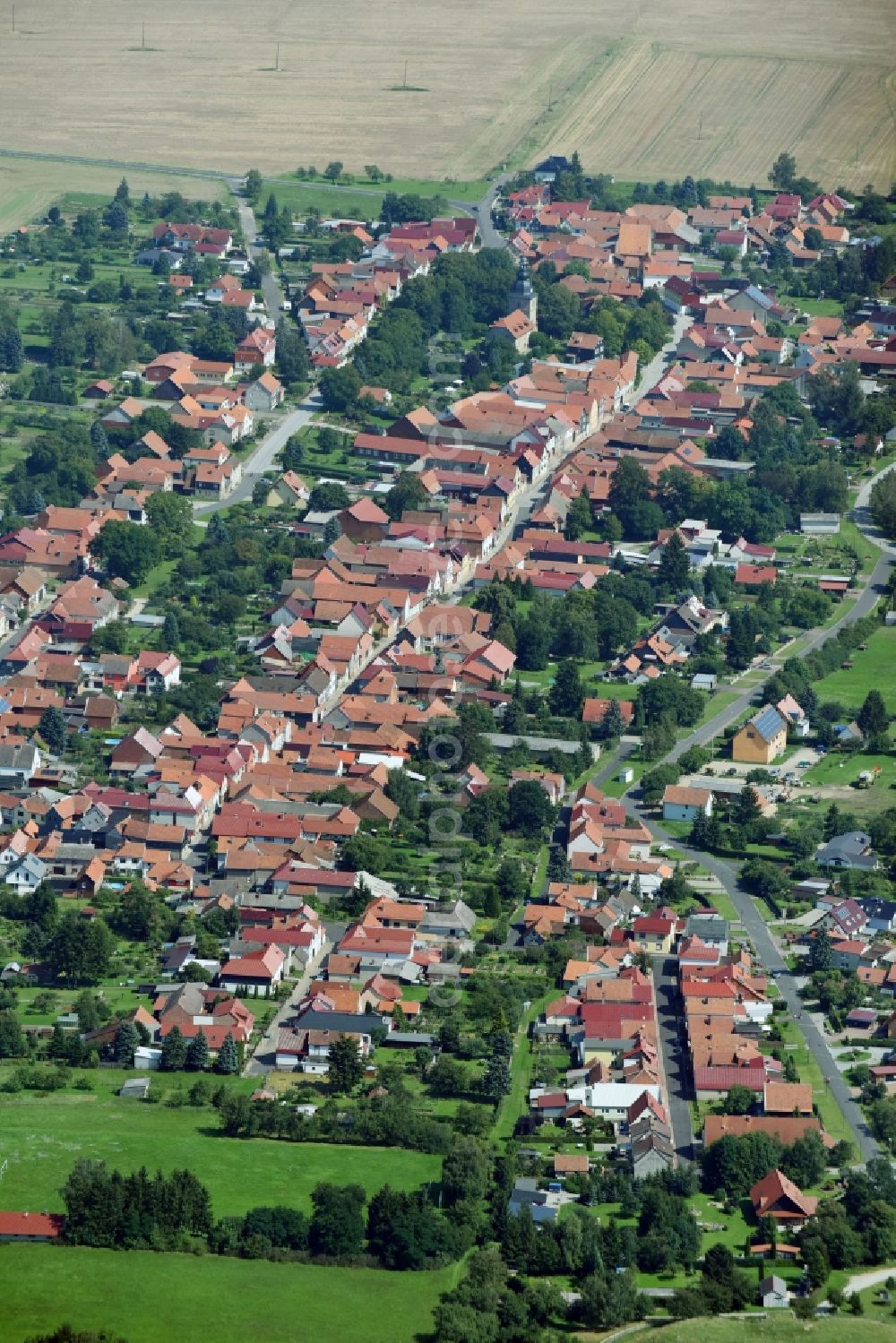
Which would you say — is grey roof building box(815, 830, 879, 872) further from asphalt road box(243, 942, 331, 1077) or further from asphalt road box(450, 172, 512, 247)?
asphalt road box(450, 172, 512, 247)

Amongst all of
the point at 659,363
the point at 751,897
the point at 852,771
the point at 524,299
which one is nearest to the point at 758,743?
the point at 852,771

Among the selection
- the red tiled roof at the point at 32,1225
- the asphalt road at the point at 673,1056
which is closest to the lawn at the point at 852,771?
the asphalt road at the point at 673,1056

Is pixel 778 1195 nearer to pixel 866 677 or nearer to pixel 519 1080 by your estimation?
pixel 519 1080

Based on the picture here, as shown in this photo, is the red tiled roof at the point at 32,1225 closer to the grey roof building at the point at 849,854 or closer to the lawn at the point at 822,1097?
the lawn at the point at 822,1097

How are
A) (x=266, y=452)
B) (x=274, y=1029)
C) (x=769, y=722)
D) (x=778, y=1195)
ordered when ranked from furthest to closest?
1. (x=266, y=452)
2. (x=769, y=722)
3. (x=274, y=1029)
4. (x=778, y=1195)

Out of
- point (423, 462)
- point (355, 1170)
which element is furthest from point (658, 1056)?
point (423, 462)
